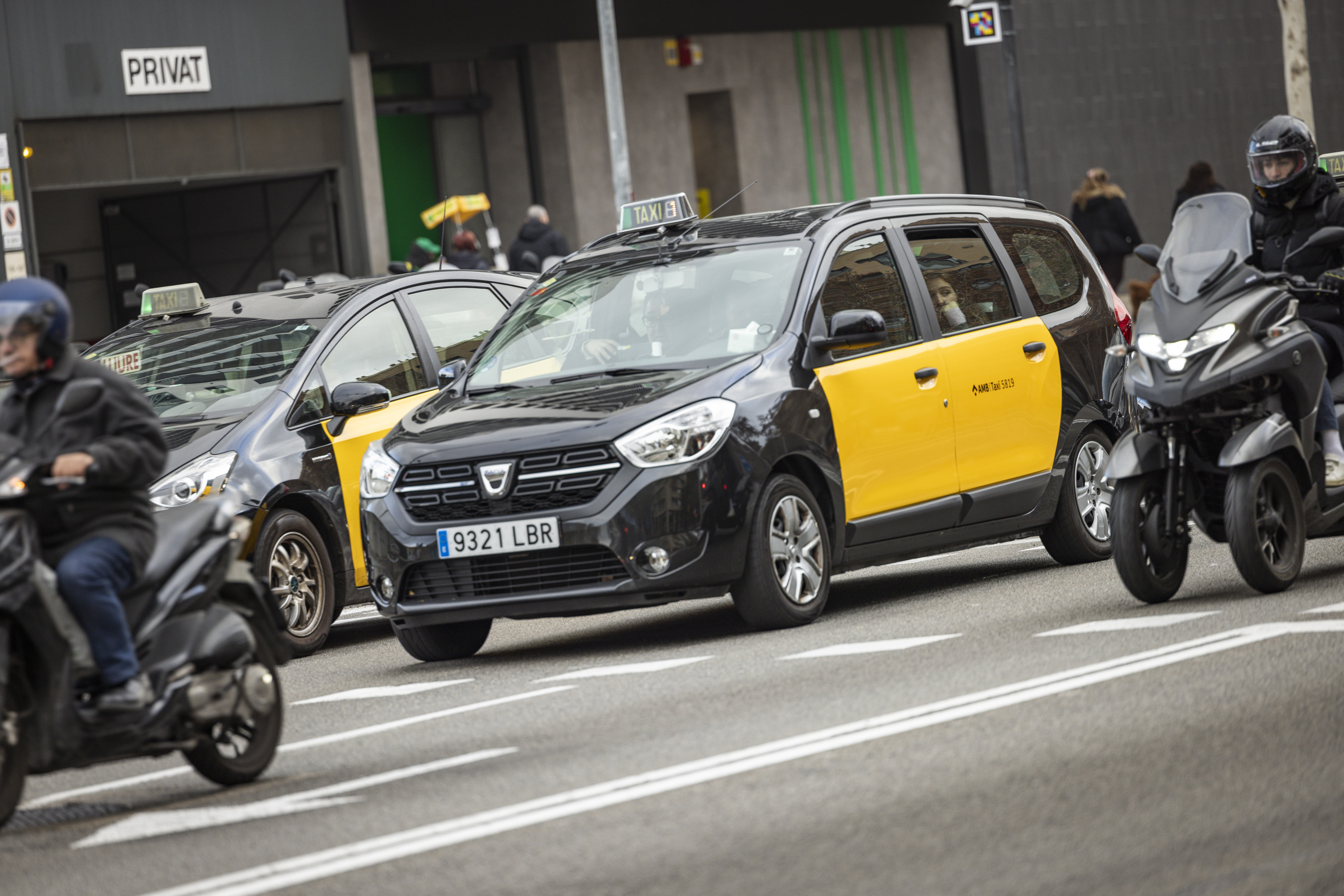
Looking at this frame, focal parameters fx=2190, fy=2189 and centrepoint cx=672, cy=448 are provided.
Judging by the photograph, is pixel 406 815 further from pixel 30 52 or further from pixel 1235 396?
pixel 30 52

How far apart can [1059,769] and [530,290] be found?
554 centimetres

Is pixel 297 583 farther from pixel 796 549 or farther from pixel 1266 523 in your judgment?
pixel 1266 523

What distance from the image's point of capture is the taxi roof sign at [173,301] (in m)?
12.0

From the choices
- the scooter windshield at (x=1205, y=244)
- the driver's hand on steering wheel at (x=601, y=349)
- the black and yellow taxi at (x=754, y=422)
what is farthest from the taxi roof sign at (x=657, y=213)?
the scooter windshield at (x=1205, y=244)

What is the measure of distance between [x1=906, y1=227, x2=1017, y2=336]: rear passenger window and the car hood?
5.23ft

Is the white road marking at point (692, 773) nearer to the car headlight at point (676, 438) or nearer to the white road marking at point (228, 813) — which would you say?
the white road marking at point (228, 813)

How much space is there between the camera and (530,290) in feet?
36.1

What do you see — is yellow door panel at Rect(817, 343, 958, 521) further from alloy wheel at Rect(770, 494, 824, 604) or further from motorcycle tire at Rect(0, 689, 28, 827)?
motorcycle tire at Rect(0, 689, 28, 827)

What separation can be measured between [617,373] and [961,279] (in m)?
2.11

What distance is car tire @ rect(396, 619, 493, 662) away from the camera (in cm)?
983

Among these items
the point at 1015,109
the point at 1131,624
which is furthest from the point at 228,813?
the point at 1015,109

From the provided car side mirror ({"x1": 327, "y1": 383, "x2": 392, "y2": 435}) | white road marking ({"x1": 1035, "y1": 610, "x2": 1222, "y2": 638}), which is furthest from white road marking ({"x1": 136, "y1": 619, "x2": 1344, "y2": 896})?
car side mirror ({"x1": 327, "y1": 383, "x2": 392, "y2": 435})

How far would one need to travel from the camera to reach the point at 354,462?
1113cm

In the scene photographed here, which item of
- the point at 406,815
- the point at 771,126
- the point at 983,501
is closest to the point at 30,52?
the point at 771,126
